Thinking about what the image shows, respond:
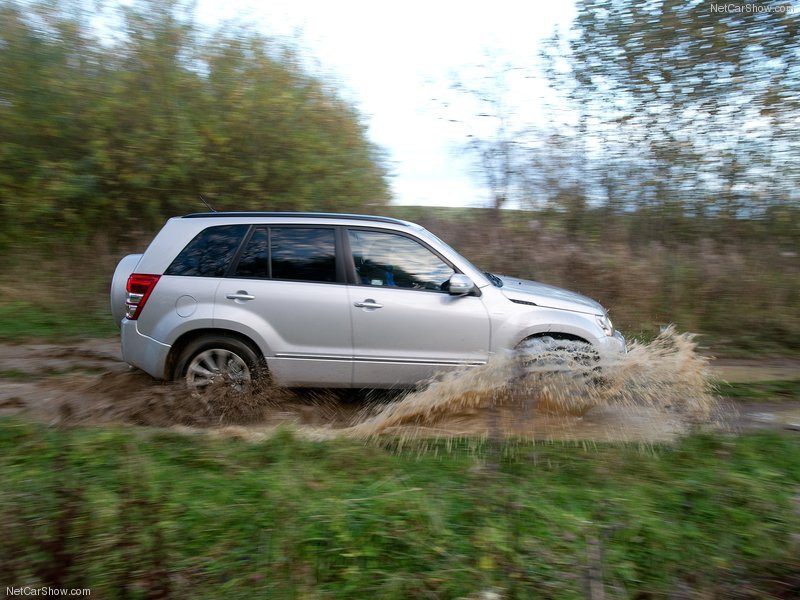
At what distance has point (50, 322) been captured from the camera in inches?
361

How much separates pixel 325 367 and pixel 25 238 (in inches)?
306

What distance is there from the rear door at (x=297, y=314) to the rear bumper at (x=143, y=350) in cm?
63

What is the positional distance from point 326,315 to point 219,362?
1.08 metres

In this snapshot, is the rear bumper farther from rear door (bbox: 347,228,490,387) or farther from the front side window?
rear door (bbox: 347,228,490,387)

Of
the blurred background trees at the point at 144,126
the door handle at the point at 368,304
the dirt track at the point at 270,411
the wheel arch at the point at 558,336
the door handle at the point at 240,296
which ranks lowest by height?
the dirt track at the point at 270,411

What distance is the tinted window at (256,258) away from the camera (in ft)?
18.6

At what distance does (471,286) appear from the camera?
18.2ft


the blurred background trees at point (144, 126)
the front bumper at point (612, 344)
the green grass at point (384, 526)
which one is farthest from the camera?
the blurred background trees at point (144, 126)

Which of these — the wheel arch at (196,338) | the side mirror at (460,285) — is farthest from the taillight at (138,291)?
the side mirror at (460,285)

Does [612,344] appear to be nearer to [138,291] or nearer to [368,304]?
[368,304]

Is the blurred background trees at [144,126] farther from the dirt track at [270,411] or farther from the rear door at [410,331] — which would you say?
the rear door at [410,331]

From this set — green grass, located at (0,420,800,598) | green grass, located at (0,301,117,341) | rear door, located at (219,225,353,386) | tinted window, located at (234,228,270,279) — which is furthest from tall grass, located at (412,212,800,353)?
green grass, located at (0,301,117,341)

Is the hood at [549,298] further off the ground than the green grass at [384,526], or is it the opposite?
the hood at [549,298]

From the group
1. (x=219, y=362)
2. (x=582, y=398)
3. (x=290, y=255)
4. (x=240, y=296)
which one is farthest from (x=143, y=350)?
(x=582, y=398)
